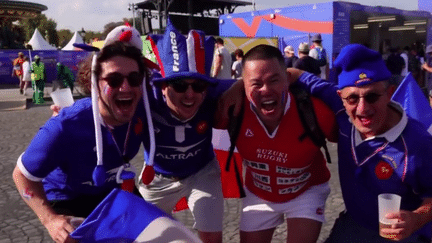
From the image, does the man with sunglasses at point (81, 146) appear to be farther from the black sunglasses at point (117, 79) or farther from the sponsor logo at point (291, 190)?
the sponsor logo at point (291, 190)

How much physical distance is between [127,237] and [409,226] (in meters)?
1.48

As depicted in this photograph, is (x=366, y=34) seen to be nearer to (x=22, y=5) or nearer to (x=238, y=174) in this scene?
(x=238, y=174)

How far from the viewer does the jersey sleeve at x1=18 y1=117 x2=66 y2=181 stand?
2.12m

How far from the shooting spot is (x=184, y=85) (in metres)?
2.69

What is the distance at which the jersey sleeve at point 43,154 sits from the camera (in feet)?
6.97

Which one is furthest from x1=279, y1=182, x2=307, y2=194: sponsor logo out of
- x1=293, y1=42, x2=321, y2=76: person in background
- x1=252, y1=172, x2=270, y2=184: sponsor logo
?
x1=293, y1=42, x2=321, y2=76: person in background

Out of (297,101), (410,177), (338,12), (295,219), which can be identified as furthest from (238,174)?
(338,12)

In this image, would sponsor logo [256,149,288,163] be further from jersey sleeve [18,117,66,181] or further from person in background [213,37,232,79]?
person in background [213,37,232,79]

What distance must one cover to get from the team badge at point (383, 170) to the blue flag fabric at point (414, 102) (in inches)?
49.5

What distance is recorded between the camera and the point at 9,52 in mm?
20859

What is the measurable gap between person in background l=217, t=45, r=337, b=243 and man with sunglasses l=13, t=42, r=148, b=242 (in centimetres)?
80

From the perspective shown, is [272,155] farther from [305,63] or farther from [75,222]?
[305,63]

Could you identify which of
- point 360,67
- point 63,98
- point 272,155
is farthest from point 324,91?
point 63,98

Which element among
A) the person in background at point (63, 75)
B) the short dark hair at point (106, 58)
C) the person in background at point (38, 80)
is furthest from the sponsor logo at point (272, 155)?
the person in background at point (38, 80)
